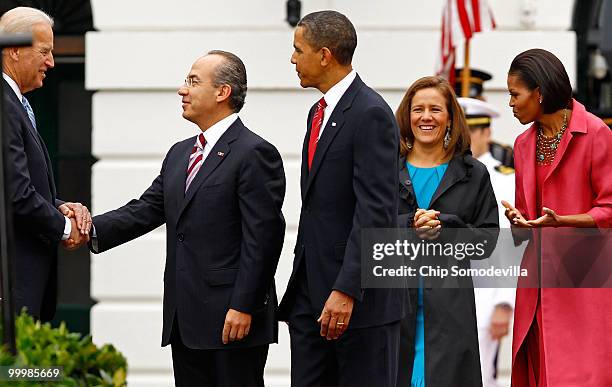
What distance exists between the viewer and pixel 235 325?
547 centimetres

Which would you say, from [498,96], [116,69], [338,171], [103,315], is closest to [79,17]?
[116,69]

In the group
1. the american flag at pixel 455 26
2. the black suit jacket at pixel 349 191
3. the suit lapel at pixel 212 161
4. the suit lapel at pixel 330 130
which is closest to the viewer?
the black suit jacket at pixel 349 191

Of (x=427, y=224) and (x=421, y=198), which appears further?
(x=421, y=198)

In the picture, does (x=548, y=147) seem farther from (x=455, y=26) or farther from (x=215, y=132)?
(x=455, y=26)

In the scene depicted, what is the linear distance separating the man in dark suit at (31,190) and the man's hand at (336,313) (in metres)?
1.36

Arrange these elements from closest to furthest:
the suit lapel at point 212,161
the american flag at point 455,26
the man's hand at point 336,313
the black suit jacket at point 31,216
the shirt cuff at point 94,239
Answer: the man's hand at point 336,313, the black suit jacket at point 31,216, the suit lapel at point 212,161, the shirt cuff at point 94,239, the american flag at point 455,26

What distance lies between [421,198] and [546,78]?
82 cm

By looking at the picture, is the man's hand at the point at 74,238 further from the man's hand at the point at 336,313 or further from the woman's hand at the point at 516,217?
the woman's hand at the point at 516,217

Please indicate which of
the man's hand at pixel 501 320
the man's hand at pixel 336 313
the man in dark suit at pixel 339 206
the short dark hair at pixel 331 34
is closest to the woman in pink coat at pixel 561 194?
the man in dark suit at pixel 339 206

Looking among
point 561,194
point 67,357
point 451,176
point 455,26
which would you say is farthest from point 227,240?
point 455,26

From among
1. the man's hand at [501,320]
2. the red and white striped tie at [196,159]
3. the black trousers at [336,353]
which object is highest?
the red and white striped tie at [196,159]

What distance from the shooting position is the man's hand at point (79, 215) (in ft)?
19.6

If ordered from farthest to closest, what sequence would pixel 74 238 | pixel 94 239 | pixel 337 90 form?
1. pixel 94 239
2. pixel 74 238
3. pixel 337 90

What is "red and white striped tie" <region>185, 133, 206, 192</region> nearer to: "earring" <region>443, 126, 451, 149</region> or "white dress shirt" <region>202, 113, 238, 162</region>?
"white dress shirt" <region>202, 113, 238, 162</region>
